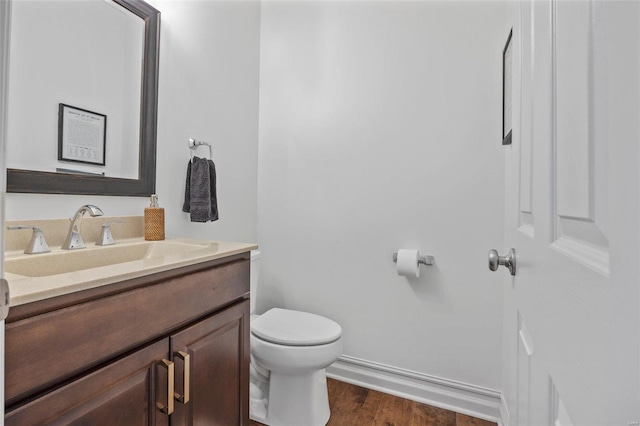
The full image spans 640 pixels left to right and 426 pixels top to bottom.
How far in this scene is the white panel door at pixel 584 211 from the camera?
25 centimetres

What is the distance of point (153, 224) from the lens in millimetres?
1309

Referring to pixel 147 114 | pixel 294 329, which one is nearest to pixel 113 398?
pixel 294 329

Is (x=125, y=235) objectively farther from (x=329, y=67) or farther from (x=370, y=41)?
(x=370, y=41)

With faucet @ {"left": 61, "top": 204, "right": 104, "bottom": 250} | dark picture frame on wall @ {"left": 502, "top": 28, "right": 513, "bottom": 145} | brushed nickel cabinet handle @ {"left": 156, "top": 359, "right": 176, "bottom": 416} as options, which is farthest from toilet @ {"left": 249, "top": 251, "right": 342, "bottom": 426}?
dark picture frame on wall @ {"left": 502, "top": 28, "right": 513, "bottom": 145}

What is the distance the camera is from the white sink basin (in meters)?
0.88

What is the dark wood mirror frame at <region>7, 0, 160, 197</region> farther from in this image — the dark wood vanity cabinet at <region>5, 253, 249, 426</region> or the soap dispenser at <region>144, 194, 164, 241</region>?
the dark wood vanity cabinet at <region>5, 253, 249, 426</region>

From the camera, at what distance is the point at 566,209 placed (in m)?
0.39

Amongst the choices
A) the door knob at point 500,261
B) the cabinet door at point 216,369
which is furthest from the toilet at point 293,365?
the door knob at point 500,261

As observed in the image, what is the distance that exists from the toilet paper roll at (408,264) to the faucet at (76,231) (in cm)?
131

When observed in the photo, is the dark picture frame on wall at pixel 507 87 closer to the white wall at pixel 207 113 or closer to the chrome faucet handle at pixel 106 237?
the white wall at pixel 207 113

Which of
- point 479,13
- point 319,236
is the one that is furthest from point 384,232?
point 479,13

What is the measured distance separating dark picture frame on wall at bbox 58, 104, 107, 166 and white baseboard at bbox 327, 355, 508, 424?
1619 mm

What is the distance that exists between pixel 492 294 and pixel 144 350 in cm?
151

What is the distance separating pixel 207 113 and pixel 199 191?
0.47 metres
